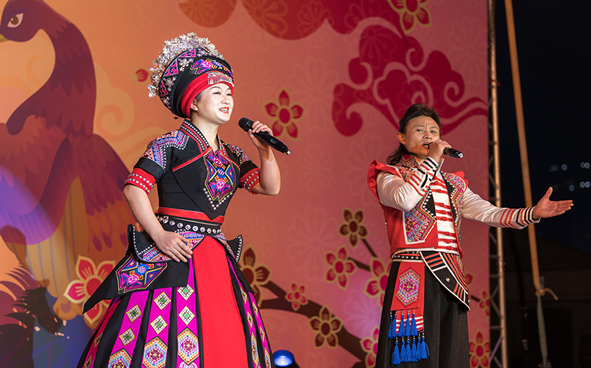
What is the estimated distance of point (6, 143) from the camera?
2857mm

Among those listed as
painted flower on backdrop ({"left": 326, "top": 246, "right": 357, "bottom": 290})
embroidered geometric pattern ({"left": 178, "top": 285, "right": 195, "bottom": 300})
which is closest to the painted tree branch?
painted flower on backdrop ({"left": 326, "top": 246, "right": 357, "bottom": 290})

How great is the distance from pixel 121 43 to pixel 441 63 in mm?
2229

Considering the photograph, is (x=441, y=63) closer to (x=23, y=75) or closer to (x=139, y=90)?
(x=139, y=90)

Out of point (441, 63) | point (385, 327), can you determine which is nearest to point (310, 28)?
point (441, 63)

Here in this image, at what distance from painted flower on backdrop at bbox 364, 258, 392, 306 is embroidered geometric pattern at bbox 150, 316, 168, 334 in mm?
2239

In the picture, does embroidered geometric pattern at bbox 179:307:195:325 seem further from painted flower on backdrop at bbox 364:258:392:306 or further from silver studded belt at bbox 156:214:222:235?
painted flower on backdrop at bbox 364:258:392:306

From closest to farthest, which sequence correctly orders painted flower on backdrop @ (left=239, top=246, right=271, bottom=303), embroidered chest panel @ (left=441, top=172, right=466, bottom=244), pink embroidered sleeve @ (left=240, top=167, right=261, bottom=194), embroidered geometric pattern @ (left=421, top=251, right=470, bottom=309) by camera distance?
1. pink embroidered sleeve @ (left=240, top=167, right=261, bottom=194)
2. embroidered geometric pattern @ (left=421, top=251, right=470, bottom=309)
3. embroidered chest panel @ (left=441, top=172, right=466, bottom=244)
4. painted flower on backdrop @ (left=239, top=246, right=271, bottom=303)

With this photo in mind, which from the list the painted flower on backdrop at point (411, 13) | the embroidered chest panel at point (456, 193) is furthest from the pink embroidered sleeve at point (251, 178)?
the painted flower on backdrop at point (411, 13)

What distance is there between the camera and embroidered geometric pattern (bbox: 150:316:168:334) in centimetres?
161

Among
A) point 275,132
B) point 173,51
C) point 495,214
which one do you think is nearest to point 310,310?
point 275,132

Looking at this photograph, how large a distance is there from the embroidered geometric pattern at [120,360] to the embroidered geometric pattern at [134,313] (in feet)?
0.30

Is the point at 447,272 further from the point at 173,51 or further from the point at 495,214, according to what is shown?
the point at 173,51

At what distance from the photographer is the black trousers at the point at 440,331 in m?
2.25

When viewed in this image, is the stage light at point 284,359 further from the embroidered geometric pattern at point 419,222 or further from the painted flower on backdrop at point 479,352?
the painted flower on backdrop at point 479,352
